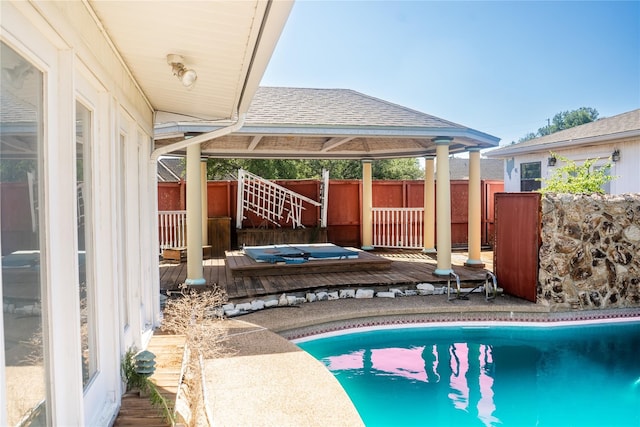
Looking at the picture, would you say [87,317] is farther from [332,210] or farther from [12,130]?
[332,210]

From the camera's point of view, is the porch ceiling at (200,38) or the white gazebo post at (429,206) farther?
the white gazebo post at (429,206)

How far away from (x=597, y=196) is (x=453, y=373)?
409cm

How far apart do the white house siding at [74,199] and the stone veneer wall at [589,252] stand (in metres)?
6.12

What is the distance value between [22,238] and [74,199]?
507 millimetres

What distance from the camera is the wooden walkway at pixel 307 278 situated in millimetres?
7457

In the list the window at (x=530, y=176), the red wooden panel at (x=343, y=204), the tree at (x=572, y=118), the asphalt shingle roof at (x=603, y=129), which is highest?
the tree at (x=572, y=118)

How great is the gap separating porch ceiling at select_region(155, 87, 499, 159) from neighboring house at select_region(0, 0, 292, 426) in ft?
7.57

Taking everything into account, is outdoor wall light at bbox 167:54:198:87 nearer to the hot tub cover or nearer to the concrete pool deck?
the concrete pool deck

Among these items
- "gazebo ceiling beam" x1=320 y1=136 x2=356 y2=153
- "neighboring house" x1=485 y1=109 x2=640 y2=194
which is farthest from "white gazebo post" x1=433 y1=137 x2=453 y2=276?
"neighboring house" x1=485 y1=109 x2=640 y2=194

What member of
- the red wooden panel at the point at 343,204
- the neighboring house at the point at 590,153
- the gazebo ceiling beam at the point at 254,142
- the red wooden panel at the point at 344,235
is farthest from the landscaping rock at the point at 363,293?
the red wooden panel at the point at 343,204

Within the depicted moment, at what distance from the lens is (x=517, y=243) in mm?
7938

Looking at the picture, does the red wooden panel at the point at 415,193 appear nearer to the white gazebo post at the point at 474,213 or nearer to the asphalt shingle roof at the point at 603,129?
the asphalt shingle roof at the point at 603,129

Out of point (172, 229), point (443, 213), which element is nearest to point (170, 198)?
point (172, 229)

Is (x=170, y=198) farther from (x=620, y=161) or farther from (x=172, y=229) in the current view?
(x=620, y=161)
